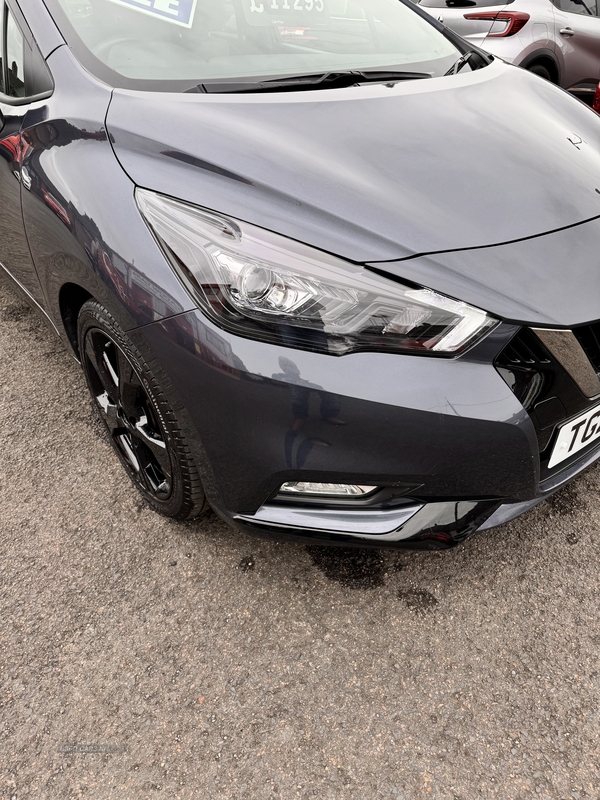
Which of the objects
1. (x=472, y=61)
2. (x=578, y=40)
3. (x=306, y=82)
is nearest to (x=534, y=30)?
(x=578, y=40)

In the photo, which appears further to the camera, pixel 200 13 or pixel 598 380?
pixel 200 13

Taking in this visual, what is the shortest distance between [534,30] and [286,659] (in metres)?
4.35

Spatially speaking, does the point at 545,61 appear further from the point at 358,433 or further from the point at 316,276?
the point at 358,433

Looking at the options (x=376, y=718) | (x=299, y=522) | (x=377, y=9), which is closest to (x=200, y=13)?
(x=377, y=9)

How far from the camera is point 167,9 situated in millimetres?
1786

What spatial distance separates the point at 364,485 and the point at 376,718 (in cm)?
52

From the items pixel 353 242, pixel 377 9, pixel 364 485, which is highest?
pixel 377 9

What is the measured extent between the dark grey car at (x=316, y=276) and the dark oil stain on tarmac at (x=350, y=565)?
0.31 m

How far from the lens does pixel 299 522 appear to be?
1.33 meters

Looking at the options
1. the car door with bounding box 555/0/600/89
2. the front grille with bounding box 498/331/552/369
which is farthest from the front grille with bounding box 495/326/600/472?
the car door with bounding box 555/0/600/89

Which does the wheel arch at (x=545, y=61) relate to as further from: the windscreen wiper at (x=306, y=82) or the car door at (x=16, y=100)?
the car door at (x=16, y=100)

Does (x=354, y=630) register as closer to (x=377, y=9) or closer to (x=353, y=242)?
(x=353, y=242)

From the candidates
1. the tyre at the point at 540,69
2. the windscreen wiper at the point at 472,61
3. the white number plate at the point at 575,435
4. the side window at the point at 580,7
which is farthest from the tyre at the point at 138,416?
the side window at the point at 580,7

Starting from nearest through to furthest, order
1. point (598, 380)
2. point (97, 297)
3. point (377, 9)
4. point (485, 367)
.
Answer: point (485, 367) < point (598, 380) < point (97, 297) < point (377, 9)
